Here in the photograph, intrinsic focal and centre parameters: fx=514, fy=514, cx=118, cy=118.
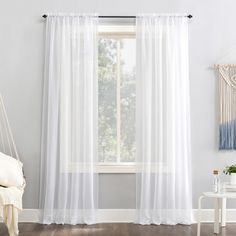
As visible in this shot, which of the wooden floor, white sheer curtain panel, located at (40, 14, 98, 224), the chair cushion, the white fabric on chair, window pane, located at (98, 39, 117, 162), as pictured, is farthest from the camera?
window pane, located at (98, 39, 117, 162)

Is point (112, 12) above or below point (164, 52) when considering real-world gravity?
Result: above

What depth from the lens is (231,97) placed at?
569 cm

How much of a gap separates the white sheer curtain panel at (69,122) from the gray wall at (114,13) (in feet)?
0.47

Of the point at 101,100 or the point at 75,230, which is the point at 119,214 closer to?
the point at 75,230

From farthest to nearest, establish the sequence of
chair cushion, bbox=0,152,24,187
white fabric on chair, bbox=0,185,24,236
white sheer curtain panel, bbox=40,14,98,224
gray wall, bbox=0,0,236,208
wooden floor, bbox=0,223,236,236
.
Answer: gray wall, bbox=0,0,236,208 → white sheer curtain panel, bbox=40,14,98,224 → wooden floor, bbox=0,223,236,236 → chair cushion, bbox=0,152,24,187 → white fabric on chair, bbox=0,185,24,236

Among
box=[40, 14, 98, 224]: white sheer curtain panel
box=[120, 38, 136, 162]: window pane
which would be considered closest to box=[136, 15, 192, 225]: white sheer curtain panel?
box=[120, 38, 136, 162]: window pane

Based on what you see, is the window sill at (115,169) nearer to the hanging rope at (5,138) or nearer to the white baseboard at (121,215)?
the white baseboard at (121,215)

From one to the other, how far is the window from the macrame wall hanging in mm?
992

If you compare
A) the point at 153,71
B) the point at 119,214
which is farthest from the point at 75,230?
the point at 153,71

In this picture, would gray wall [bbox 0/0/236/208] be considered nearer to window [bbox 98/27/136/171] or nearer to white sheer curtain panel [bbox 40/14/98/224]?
white sheer curtain panel [bbox 40/14/98/224]

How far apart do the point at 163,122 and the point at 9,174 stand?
1.81m

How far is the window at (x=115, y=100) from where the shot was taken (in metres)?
5.88

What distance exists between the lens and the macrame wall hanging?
223 inches

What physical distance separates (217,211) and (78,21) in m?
2.49
